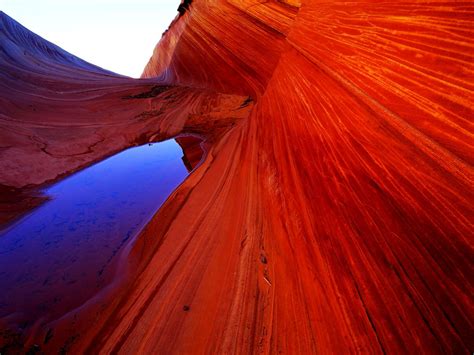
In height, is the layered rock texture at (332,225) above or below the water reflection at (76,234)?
above

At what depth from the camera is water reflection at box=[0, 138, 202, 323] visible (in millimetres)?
1655

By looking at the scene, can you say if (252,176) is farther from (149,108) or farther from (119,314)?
(149,108)

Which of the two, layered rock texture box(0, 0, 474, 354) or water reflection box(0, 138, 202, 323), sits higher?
layered rock texture box(0, 0, 474, 354)

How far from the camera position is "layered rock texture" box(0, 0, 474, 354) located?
1034 millimetres

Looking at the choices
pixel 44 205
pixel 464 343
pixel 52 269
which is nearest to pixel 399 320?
pixel 464 343

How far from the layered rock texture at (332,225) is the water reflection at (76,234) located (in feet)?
0.53

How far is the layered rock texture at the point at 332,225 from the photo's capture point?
1.03 metres

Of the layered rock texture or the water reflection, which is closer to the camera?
the layered rock texture

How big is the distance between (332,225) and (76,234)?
7.15ft

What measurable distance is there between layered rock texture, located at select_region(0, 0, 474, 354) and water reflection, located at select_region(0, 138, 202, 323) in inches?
6.4

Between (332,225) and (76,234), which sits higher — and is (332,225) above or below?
above

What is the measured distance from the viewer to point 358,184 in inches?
58.7

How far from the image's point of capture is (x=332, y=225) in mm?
1427

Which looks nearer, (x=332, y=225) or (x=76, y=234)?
(x=332, y=225)
